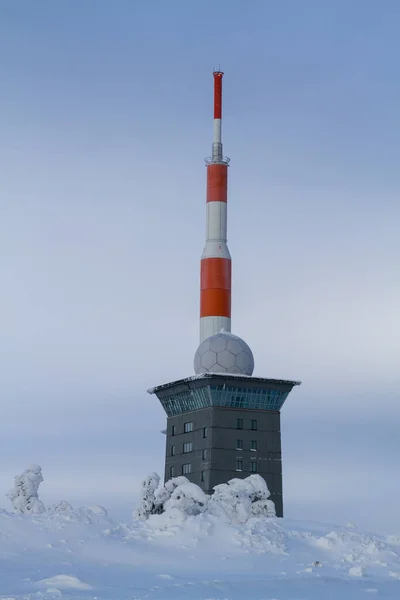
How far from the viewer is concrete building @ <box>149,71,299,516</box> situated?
10375 cm

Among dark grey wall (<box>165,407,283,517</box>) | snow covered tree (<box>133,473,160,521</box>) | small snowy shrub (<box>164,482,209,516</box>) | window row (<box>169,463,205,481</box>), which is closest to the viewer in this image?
small snowy shrub (<box>164,482,209,516</box>)

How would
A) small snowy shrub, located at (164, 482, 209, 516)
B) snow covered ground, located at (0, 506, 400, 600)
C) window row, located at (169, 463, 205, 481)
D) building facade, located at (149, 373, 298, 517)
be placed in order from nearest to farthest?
snow covered ground, located at (0, 506, 400, 600) → small snowy shrub, located at (164, 482, 209, 516) → building facade, located at (149, 373, 298, 517) → window row, located at (169, 463, 205, 481)

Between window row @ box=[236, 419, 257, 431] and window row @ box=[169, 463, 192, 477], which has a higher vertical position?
window row @ box=[236, 419, 257, 431]

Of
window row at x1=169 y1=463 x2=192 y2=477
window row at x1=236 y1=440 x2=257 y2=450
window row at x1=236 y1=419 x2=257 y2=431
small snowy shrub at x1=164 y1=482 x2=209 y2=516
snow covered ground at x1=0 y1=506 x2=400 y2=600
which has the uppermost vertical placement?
window row at x1=236 y1=419 x2=257 y2=431

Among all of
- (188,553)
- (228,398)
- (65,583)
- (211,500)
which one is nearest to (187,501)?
(211,500)

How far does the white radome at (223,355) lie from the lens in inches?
4134

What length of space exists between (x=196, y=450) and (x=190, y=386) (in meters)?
5.82

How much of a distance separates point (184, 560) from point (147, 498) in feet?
43.8

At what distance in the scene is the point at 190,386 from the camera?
10581cm

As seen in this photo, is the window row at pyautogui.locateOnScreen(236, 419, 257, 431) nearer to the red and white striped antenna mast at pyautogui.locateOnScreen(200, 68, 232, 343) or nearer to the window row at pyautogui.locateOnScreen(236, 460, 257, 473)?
the window row at pyautogui.locateOnScreen(236, 460, 257, 473)

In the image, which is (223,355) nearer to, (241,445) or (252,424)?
(252,424)

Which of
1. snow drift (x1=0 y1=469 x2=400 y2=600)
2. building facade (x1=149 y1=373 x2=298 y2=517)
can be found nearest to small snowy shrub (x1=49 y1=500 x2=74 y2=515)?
snow drift (x1=0 y1=469 x2=400 y2=600)

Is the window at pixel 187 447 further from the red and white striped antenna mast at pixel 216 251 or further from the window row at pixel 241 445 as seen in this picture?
the red and white striped antenna mast at pixel 216 251

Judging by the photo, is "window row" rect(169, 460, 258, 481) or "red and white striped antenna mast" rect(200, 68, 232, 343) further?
"red and white striped antenna mast" rect(200, 68, 232, 343)
